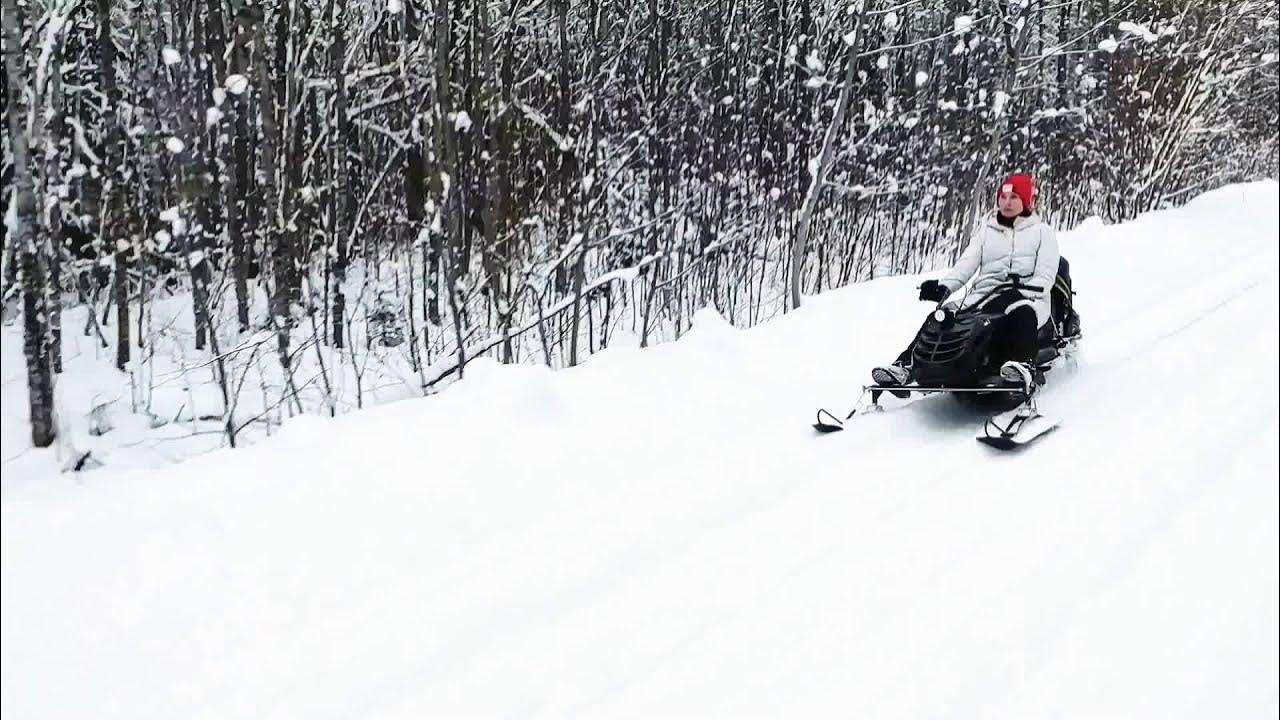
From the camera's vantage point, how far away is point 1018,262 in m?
5.63

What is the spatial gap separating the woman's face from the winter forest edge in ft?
8.00

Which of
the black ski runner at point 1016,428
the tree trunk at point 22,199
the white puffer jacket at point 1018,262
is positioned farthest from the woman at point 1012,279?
the tree trunk at point 22,199

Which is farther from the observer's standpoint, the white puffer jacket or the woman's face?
the woman's face

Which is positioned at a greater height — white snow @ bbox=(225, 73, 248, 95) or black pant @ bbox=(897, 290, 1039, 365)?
white snow @ bbox=(225, 73, 248, 95)

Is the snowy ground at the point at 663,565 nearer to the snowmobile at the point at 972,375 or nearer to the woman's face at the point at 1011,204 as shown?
the snowmobile at the point at 972,375

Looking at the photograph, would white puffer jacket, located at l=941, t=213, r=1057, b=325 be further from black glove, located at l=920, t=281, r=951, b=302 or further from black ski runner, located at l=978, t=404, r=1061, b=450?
black ski runner, located at l=978, t=404, r=1061, b=450

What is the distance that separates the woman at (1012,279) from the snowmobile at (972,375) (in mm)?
43

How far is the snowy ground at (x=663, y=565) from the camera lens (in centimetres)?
291

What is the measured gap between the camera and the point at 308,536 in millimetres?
3777

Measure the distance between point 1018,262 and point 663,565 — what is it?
3.20 metres

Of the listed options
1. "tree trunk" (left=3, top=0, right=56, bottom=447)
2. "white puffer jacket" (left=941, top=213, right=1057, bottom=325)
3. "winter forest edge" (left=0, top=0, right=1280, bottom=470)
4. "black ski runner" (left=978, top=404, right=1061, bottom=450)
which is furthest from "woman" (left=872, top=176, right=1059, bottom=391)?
"tree trunk" (left=3, top=0, right=56, bottom=447)

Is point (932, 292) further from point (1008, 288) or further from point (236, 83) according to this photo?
point (236, 83)

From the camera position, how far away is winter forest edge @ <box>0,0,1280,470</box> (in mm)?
5621

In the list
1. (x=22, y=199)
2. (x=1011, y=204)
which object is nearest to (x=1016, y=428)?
(x=1011, y=204)
